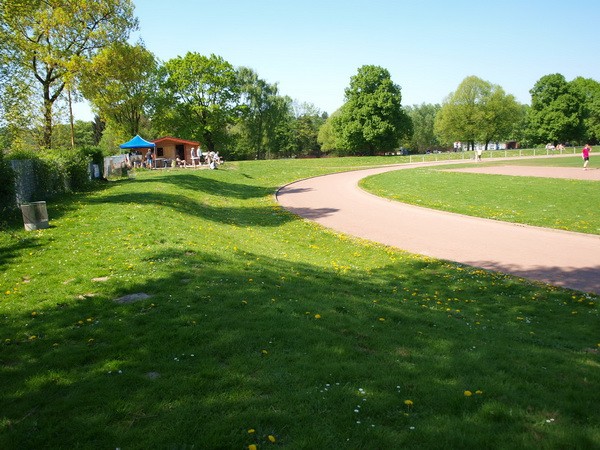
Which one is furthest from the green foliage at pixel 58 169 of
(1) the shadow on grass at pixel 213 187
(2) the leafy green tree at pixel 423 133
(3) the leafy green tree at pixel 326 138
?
(2) the leafy green tree at pixel 423 133

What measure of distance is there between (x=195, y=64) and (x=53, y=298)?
55.5 m

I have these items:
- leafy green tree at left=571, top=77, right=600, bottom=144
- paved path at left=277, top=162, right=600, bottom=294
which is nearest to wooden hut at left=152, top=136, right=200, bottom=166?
paved path at left=277, top=162, right=600, bottom=294

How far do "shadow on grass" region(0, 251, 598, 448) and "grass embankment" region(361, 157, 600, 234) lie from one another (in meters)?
10.4

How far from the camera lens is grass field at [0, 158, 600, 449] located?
330 centimetres

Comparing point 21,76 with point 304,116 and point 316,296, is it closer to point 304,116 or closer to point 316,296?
point 316,296

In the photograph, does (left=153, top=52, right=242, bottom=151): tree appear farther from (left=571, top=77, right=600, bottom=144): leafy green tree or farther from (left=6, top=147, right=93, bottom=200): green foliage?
(left=571, top=77, right=600, bottom=144): leafy green tree

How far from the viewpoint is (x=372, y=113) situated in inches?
2714

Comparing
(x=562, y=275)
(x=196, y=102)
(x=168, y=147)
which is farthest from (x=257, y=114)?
(x=562, y=275)

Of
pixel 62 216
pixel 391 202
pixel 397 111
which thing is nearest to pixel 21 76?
pixel 62 216

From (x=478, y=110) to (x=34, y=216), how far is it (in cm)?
8711

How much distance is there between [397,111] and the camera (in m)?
69.8

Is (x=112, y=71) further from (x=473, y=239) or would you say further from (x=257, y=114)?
(x=257, y=114)

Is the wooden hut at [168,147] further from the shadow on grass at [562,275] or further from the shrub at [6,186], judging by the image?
the shadow on grass at [562,275]

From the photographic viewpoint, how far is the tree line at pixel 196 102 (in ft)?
79.4
